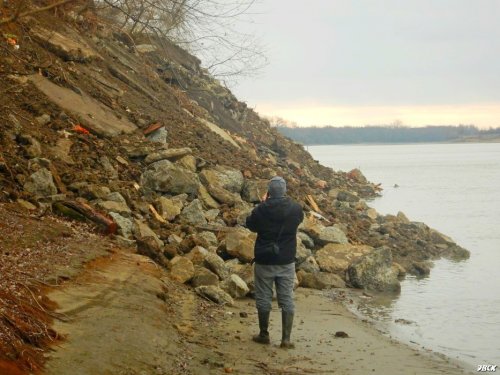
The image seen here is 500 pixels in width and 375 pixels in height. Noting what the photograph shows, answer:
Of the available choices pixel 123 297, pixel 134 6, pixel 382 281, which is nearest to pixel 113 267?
pixel 123 297

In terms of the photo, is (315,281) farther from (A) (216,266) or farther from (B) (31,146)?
(B) (31,146)

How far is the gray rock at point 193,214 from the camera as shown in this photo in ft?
38.9

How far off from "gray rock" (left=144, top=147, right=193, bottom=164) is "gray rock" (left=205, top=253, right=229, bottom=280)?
3937 millimetres

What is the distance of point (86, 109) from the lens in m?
13.7

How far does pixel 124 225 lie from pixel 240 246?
74.2 inches

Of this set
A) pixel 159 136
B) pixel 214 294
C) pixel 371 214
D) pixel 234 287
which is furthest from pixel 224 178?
pixel 371 214

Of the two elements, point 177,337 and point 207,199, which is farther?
point 207,199

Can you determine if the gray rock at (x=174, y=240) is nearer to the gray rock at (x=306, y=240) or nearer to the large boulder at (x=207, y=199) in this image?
the large boulder at (x=207, y=199)

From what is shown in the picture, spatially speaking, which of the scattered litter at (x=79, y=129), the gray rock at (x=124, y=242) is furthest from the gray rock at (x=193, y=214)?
the scattered litter at (x=79, y=129)

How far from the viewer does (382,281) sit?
498 inches

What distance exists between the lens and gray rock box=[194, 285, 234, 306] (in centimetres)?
878

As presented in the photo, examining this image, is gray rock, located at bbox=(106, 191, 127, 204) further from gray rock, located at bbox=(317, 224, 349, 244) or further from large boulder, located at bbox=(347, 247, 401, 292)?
gray rock, located at bbox=(317, 224, 349, 244)

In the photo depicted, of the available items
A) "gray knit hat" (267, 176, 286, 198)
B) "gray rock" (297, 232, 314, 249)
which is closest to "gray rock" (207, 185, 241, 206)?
"gray rock" (297, 232, 314, 249)

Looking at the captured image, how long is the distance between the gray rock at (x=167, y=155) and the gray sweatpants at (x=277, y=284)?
235 inches
